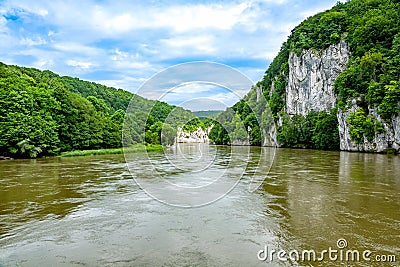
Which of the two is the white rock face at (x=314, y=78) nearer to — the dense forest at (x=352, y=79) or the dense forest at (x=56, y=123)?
the dense forest at (x=352, y=79)

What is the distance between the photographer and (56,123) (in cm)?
3944

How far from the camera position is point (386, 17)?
172 feet

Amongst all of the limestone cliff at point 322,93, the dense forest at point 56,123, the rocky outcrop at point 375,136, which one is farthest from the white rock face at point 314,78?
the dense forest at point 56,123

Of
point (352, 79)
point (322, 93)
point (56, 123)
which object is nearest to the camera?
point (56, 123)

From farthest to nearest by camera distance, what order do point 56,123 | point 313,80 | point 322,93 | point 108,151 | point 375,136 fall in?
point 313,80
point 322,93
point 108,151
point 375,136
point 56,123

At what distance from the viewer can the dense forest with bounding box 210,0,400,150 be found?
4266 centimetres

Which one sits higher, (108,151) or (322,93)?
(322,93)

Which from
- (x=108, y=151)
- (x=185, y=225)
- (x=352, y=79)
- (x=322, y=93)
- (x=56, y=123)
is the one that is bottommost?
(x=185, y=225)

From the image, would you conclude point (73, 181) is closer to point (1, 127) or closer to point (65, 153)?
point (1, 127)

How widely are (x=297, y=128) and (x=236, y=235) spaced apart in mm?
60188
